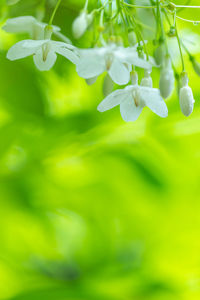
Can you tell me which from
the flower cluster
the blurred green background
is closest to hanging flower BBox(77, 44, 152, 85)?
the flower cluster

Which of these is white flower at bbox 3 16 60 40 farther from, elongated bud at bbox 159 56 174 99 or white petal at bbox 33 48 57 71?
elongated bud at bbox 159 56 174 99

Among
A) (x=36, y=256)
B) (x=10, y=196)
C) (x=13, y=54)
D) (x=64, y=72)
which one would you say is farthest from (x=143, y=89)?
(x=36, y=256)

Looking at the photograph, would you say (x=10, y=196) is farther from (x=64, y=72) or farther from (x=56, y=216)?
(x=64, y=72)

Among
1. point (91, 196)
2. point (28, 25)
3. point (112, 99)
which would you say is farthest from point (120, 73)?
point (91, 196)

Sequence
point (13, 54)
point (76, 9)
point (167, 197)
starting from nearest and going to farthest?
point (13, 54) < point (76, 9) < point (167, 197)

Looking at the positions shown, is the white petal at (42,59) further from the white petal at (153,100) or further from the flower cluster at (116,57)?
the white petal at (153,100)

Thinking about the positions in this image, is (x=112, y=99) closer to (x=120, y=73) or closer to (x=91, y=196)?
(x=120, y=73)
